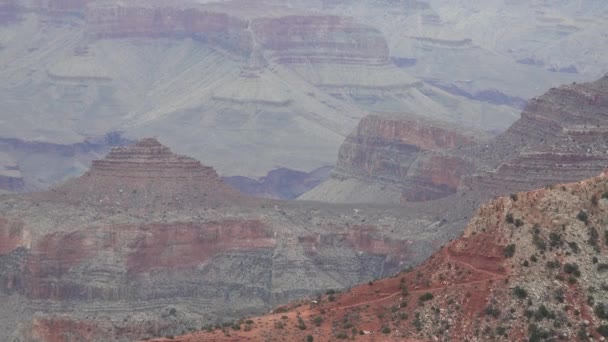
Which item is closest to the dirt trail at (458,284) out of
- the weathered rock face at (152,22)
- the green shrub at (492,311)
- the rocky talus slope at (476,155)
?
the green shrub at (492,311)

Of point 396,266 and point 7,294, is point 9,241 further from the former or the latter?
point 396,266

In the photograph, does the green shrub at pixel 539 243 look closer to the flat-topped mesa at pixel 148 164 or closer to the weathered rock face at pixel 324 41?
the flat-topped mesa at pixel 148 164

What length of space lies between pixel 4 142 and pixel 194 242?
264ft

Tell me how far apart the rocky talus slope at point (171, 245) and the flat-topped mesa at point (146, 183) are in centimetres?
7

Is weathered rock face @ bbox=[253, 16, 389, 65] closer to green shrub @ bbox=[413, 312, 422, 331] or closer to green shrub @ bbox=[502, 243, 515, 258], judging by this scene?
green shrub @ bbox=[502, 243, 515, 258]

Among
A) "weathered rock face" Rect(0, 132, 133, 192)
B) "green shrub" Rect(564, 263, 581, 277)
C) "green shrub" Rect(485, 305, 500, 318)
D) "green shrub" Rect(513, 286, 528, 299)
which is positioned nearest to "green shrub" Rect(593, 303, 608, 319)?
"green shrub" Rect(564, 263, 581, 277)

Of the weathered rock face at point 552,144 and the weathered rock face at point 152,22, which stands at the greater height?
the weathered rock face at point 552,144

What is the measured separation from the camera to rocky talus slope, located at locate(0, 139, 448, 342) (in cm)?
8838

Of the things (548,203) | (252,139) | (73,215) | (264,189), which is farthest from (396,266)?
(252,139)

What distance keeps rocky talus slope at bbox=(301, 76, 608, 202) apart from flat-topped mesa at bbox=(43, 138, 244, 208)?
46.3 feet

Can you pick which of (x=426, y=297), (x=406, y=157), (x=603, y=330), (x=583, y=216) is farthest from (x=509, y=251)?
(x=406, y=157)

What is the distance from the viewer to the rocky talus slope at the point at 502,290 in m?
46.0

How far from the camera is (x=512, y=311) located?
4612 cm

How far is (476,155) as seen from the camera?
107562 mm
